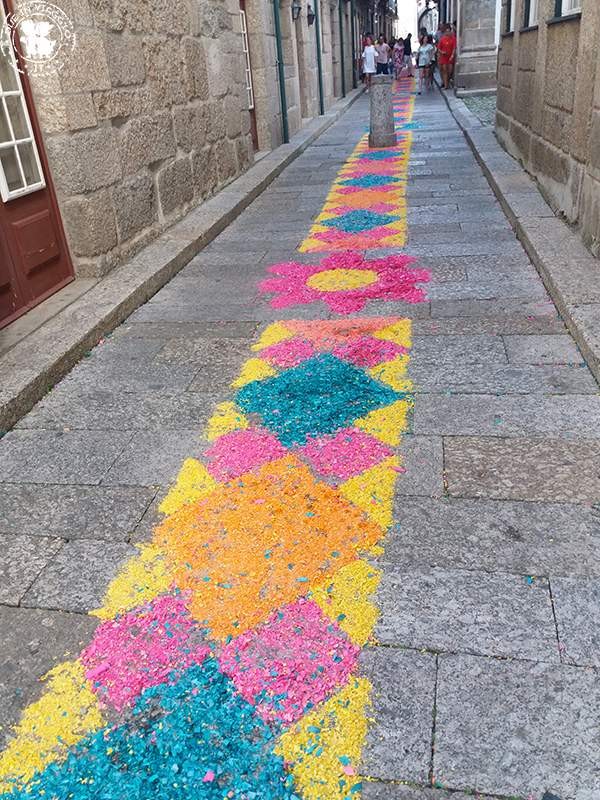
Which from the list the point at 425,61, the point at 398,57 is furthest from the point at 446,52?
the point at 398,57

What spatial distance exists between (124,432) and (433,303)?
2.59 metres

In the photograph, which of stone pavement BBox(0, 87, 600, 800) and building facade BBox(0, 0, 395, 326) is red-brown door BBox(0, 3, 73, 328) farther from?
stone pavement BBox(0, 87, 600, 800)

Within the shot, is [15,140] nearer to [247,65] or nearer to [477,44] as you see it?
[247,65]

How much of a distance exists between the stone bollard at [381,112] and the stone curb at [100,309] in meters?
4.55

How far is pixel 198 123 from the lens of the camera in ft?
25.7

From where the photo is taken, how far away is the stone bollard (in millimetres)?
11820

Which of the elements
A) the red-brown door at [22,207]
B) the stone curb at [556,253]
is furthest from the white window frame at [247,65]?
the red-brown door at [22,207]

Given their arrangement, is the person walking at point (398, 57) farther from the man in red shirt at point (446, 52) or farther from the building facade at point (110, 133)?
the building facade at point (110, 133)

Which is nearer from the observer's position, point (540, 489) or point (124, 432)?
point (540, 489)

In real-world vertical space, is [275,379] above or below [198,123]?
below

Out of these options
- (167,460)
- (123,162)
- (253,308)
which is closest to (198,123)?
(123,162)

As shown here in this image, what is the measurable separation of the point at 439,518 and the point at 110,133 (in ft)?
15.2

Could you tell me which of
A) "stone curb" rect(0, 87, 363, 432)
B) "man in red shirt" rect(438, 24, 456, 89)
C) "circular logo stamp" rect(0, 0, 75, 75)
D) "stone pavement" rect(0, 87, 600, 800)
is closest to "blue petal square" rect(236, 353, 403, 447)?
"stone pavement" rect(0, 87, 600, 800)

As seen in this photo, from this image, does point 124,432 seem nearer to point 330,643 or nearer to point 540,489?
point 330,643
